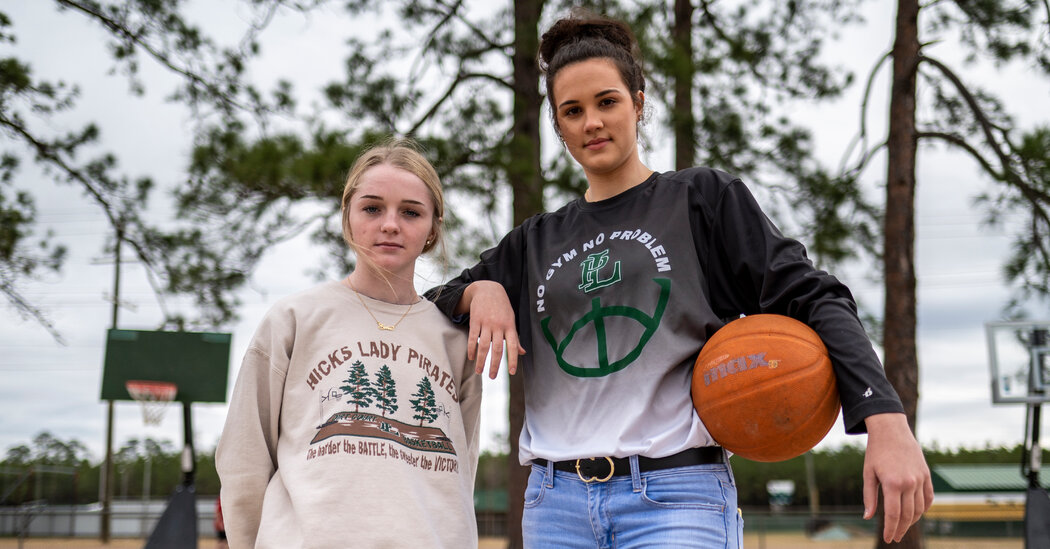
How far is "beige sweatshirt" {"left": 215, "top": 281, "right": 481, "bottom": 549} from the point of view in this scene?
7.23 feet

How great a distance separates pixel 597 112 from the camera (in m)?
2.28

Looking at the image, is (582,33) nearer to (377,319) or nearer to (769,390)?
(377,319)

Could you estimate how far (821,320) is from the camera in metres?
1.94

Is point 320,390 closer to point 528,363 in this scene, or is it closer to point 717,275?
point 528,363

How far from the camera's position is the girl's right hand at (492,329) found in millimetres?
2289

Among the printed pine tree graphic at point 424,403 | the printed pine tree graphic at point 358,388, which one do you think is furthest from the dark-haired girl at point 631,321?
the printed pine tree graphic at point 358,388

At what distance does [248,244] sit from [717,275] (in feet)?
23.7

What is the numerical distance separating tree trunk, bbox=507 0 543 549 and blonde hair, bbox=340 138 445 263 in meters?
5.44

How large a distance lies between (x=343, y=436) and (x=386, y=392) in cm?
18

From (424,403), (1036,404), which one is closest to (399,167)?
(424,403)

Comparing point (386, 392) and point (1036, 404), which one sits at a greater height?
point (386, 392)

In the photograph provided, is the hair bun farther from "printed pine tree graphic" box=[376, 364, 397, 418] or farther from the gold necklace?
"printed pine tree graphic" box=[376, 364, 397, 418]

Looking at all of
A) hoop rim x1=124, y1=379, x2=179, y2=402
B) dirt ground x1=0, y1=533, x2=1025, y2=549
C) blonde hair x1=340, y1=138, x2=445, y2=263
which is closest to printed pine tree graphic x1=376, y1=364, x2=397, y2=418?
blonde hair x1=340, y1=138, x2=445, y2=263

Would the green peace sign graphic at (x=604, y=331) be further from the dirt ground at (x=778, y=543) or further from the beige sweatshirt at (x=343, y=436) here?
the dirt ground at (x=778, y=543)
